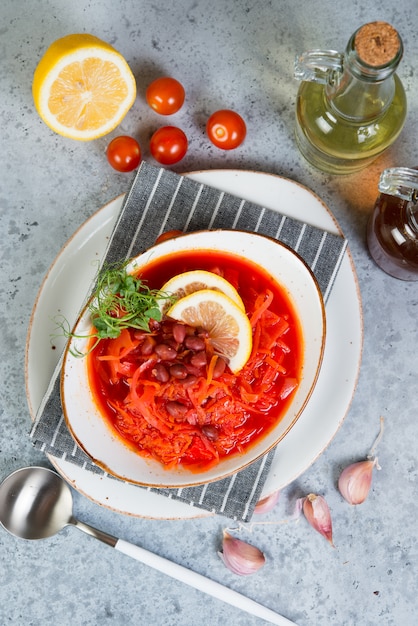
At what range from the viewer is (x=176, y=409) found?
2350 millimetres

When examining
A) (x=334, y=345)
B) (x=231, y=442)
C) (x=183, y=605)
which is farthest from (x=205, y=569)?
(x=334, y=345)

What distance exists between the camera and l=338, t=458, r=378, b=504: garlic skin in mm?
2738

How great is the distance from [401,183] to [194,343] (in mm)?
946

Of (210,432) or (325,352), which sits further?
(325,352)

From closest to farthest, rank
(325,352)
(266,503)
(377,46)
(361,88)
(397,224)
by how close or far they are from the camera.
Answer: (377,46), (361,88), (397,224), (325,352), (266,503)

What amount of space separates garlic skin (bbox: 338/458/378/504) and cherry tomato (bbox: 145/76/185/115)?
5.83 feet

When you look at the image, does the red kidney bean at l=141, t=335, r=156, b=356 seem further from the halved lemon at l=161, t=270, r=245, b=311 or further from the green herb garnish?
the halved lemon at l=161, t=270, r=245, b=311

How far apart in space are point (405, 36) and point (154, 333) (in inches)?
70.0

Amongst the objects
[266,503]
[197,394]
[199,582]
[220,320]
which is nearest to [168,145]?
[220,320]

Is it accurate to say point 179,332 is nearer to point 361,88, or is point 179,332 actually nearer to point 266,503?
point 266,503

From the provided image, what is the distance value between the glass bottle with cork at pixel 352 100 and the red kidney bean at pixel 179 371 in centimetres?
106

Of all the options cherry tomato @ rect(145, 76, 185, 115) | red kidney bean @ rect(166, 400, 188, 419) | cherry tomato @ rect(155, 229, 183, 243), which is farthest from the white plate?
red kidney bean @ rect(166, 400, 188, 419)

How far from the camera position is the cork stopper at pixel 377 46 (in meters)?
1.99

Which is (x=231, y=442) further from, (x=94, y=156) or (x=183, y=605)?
(x=94, y=156)
